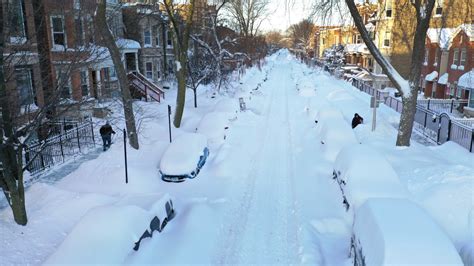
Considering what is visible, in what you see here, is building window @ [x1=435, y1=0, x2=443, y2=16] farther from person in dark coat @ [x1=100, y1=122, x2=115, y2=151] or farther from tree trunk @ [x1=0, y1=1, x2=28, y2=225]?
tree trunk @ [x1=0, y1=1, x2=28, y2=225]

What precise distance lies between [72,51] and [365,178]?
42.9ft

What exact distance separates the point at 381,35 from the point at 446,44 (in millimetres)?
16945

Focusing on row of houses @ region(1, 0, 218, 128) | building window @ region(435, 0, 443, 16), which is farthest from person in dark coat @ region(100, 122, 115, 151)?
building window @ region(435, 0, 443, 16)

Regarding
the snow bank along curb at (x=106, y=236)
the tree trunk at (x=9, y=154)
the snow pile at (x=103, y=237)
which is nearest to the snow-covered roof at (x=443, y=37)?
the snow bank along curb at (x=106, y=236)

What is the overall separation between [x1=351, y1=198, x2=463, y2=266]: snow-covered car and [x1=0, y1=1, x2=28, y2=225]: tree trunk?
7291 millimetres

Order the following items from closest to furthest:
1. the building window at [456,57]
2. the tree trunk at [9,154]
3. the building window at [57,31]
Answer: the tree trunk at [9,154] < the building window at [57,31] < the building window at [456,57]

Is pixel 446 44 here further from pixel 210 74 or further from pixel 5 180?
pixel 5 180

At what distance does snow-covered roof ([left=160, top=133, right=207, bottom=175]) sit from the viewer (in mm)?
12961

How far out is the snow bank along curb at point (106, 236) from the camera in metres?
6.87

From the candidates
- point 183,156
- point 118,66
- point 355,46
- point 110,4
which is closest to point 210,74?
point 110,4

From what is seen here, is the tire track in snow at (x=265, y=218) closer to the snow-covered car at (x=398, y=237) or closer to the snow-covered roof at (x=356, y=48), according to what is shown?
A: the snow-covered car at (x=398, y=237)

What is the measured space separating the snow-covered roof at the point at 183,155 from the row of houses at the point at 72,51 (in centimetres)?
301

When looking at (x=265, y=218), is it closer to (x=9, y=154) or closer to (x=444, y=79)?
(x=9, y=154)

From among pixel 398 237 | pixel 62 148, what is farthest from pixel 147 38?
pixel 398 237
